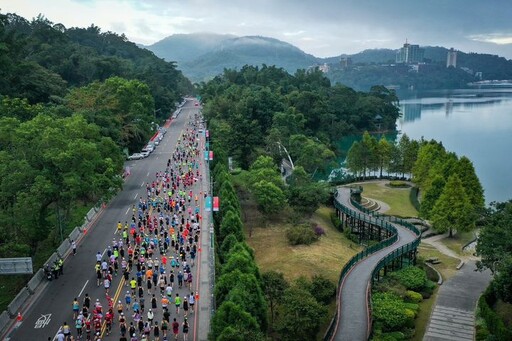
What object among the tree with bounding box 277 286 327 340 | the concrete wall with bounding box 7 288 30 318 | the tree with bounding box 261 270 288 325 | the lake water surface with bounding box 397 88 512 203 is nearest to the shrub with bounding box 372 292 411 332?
the tree with bounding box 277 286 327 340

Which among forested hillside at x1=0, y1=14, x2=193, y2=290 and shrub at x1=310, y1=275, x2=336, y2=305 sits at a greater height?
forested hillside at x1=0, y1=14, x2=193, y2=290

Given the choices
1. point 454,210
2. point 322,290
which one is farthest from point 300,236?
point 454,210

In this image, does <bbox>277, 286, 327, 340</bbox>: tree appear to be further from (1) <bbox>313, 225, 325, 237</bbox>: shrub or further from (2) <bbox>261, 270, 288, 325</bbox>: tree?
(1) <bbox>313, 225, 325, 237</bbox>: shrub

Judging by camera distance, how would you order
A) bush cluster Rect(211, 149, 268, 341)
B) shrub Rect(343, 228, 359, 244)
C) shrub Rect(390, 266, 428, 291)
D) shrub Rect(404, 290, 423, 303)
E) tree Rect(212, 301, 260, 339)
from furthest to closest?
1. shrub Rect(343, 228, 359, 244)
2. shrub Rect(390, 266, 428, 291)
3. shrub Rect(404, 290, 423, 303)
4. tree Rect(212, 301, 260, 339)
5. bush cluster Rect(211, 149, 268, 341)

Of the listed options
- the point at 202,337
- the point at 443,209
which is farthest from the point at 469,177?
the point at 202,337

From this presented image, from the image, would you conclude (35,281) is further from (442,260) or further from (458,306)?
(442,260)

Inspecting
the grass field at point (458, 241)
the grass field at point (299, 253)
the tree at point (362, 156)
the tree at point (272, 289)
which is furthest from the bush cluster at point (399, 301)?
the tree at point (362, 156)
